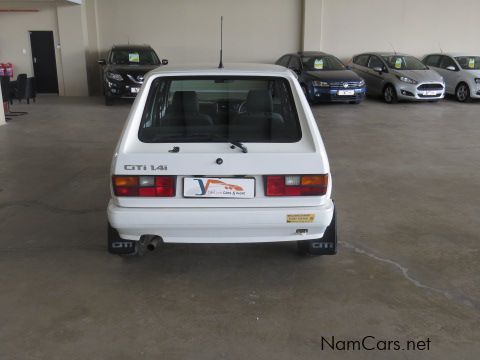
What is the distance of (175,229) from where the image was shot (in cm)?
296

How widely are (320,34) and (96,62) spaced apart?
7.07 meters

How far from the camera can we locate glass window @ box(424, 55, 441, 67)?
13.9 m

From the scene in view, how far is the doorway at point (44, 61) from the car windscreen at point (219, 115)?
12.5 meters

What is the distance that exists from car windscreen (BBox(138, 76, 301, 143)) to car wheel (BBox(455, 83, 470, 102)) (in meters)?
10.9

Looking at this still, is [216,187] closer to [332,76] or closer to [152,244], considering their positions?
[152,244]

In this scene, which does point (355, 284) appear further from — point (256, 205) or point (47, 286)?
point (47, 286)

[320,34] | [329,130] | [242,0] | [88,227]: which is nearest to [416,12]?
[320,34]

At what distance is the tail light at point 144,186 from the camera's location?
2.92 m

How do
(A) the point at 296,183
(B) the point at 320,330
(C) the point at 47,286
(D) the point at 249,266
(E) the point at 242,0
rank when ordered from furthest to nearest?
(E) the point at 242,0 < (D) the point at 249,266 < (C) the point at 47,286 < (A) the point at 296,183 < (B) the point at 320,330

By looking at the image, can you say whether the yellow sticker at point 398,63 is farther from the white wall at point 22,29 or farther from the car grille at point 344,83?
the white wall at point 22,29

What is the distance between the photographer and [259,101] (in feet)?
11.4

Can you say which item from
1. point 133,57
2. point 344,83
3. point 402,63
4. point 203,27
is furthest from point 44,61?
point 402,63

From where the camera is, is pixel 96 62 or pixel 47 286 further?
pixel 96 62

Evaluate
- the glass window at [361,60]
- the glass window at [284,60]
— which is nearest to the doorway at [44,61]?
the glass window at [284,60]
